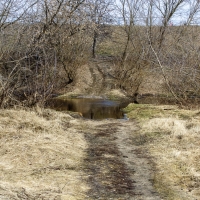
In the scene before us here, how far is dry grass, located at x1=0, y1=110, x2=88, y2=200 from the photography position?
5.37 metres

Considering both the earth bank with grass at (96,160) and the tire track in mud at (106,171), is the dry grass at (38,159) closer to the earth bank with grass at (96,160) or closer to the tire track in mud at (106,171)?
the earth bank with grass at (96,160)

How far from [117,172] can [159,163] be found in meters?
1.27

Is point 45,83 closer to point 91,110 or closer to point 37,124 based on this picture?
point 37,124

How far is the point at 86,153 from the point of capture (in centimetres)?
860

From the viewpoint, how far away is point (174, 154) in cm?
821

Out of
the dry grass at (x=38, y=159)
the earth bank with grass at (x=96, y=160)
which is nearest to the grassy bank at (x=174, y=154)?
the earth bank with grass at (x=96, y=160)

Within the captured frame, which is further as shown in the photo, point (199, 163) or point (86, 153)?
point (86, 153)

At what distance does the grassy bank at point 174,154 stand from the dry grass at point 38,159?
5.73 feet

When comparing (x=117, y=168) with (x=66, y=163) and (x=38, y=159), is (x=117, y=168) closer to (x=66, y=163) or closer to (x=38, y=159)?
(x=66, y=163)

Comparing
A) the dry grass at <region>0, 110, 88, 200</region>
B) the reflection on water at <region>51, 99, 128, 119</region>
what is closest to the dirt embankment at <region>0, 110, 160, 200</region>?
the dry grass at <region>0, 110, 88, 200</region>

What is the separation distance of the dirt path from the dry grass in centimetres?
29

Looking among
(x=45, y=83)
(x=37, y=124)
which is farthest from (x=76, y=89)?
(x=37, y=124)

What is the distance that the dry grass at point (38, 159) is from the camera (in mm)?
5371

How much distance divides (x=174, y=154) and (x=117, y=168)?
1733mm
